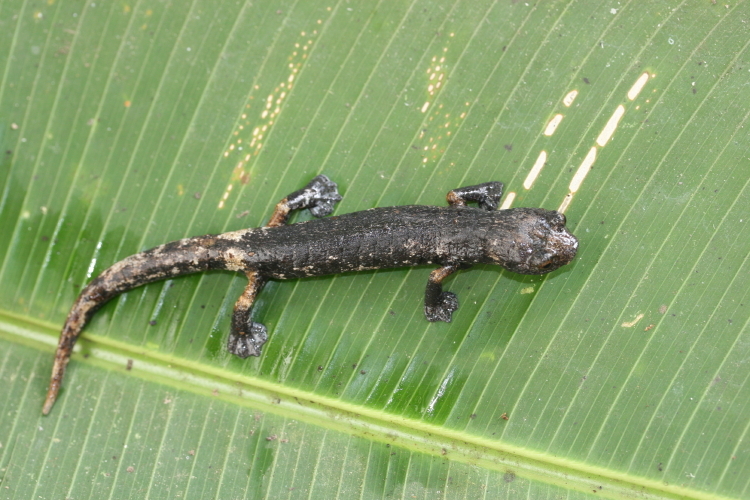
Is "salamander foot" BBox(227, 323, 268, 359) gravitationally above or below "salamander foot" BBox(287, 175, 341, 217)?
below

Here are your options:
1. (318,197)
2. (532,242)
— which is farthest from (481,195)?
(318,197)

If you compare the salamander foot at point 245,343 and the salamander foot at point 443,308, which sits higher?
the salamander foot at point 443,308

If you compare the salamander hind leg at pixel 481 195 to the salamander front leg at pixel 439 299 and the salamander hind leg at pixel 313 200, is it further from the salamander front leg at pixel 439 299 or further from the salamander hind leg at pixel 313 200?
the salamander hind leg at pixel 313 200

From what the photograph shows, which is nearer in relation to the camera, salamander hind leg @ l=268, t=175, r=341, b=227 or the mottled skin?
the mottled skin

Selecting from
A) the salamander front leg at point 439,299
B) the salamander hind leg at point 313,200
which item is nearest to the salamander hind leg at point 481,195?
the salamander front leg at point 439,299

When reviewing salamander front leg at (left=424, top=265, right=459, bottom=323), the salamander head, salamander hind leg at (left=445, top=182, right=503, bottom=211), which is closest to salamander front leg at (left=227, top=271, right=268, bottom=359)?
salamander front leg at (left=424, top=265, right=459, bottom=323)

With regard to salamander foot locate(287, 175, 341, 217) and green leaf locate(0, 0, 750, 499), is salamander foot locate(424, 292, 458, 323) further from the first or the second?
salamander foot locate(287, 175, 341, 217)

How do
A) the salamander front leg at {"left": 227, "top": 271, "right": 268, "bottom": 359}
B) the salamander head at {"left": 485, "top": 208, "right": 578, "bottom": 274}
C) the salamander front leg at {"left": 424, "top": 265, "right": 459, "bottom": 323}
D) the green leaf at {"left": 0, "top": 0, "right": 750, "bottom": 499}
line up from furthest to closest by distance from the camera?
the salamander front leg at {"left": 227, "top": 271, "right": 268, "bottom": 359}, the salamander front leg at {"left": 424, "top": 265, "right": 459, "bottom": 323}, the green leaf at {"left": 0, "top": 0, "right": 750, "bottom": 499}, the salamander head at {"left": 485, "top": 208, "right": 578, "bottom": 274}
